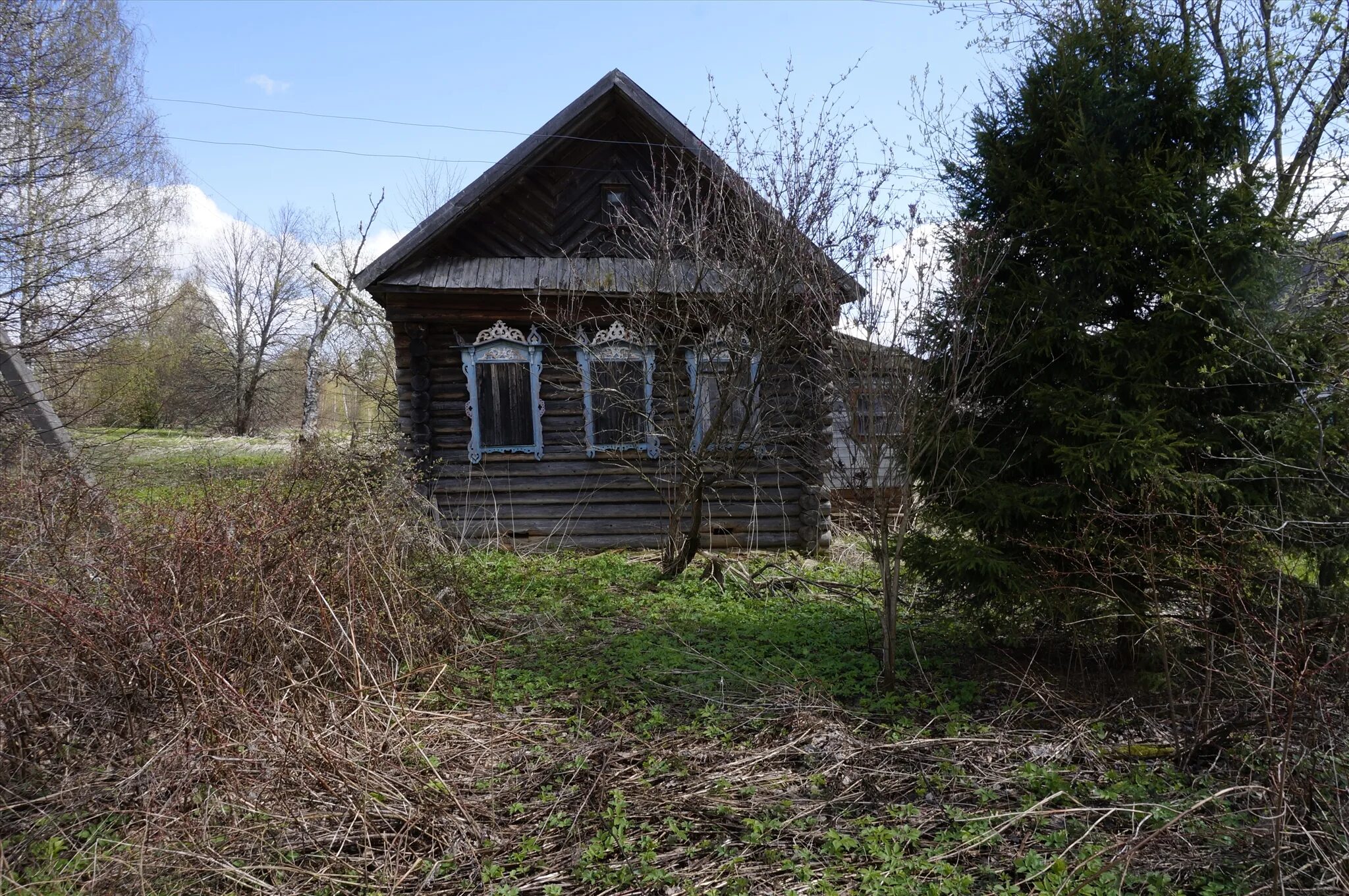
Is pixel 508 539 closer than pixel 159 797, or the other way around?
pixel 159 797

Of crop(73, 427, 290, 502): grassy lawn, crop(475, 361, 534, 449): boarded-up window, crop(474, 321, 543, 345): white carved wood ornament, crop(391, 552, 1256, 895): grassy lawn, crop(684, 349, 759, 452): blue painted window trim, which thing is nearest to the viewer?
crop(391, 552, 1256, 895): grassy lawn

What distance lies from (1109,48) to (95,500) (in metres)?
7.56

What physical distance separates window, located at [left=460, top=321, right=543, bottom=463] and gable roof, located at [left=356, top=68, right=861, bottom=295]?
1313mm

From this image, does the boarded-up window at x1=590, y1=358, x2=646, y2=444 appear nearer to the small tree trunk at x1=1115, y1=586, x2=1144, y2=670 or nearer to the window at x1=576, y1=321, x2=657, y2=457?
the window at x1=576, y1=321, x2=657, y2=457

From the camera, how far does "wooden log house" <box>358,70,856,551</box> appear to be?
1006cm

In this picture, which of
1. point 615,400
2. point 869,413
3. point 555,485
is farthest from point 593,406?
point 869,413

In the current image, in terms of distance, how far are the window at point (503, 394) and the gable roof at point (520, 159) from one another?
1313 millimetres

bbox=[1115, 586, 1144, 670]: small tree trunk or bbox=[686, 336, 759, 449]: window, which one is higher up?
bbox=[686, 336, 759, 449]: window

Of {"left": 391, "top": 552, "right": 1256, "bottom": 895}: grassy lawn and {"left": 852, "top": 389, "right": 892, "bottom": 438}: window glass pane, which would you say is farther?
{"left": 852, "top": 389, "right": 892, "bottom": 438}: window glass pane

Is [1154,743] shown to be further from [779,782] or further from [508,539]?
[508,539]

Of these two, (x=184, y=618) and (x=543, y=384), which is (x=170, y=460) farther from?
(x=184, y=618)

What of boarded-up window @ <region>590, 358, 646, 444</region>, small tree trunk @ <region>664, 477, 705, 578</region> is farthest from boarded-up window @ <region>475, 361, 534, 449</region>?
small tree trunk @ <region>664, 477, 705, 578</region>

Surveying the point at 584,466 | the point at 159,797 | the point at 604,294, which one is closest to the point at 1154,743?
the point at 159,797

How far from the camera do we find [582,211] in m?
10.6
